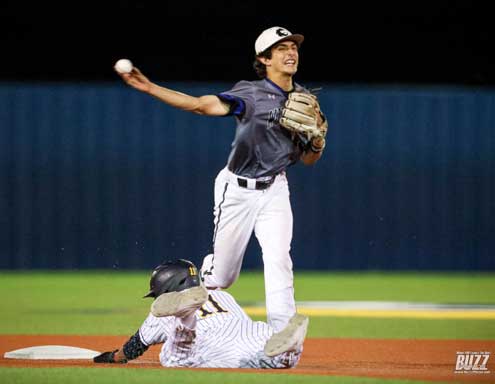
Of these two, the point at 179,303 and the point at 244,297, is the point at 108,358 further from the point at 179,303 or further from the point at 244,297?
the point at 244,297

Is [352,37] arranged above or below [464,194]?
above

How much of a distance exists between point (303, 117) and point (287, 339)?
140 cm

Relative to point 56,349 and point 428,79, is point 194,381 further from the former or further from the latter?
point 428,79

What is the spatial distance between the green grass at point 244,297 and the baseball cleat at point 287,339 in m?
2.22

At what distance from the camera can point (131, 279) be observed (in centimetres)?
1216

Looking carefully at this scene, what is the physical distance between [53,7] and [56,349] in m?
9.46

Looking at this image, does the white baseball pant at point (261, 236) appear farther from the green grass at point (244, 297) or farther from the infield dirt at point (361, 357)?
the green grass at point (244, 297)

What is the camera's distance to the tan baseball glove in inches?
239

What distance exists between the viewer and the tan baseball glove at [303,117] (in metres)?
6.07

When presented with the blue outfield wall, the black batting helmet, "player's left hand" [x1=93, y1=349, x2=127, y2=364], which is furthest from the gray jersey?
the blue outfield wall

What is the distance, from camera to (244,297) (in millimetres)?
10141

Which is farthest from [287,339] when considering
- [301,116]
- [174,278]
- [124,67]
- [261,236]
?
[124,67]

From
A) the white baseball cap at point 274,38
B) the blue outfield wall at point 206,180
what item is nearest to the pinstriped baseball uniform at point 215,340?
the white baseball cap at point 274,38

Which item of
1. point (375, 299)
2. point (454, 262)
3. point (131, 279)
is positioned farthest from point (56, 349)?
point (454, 262)
